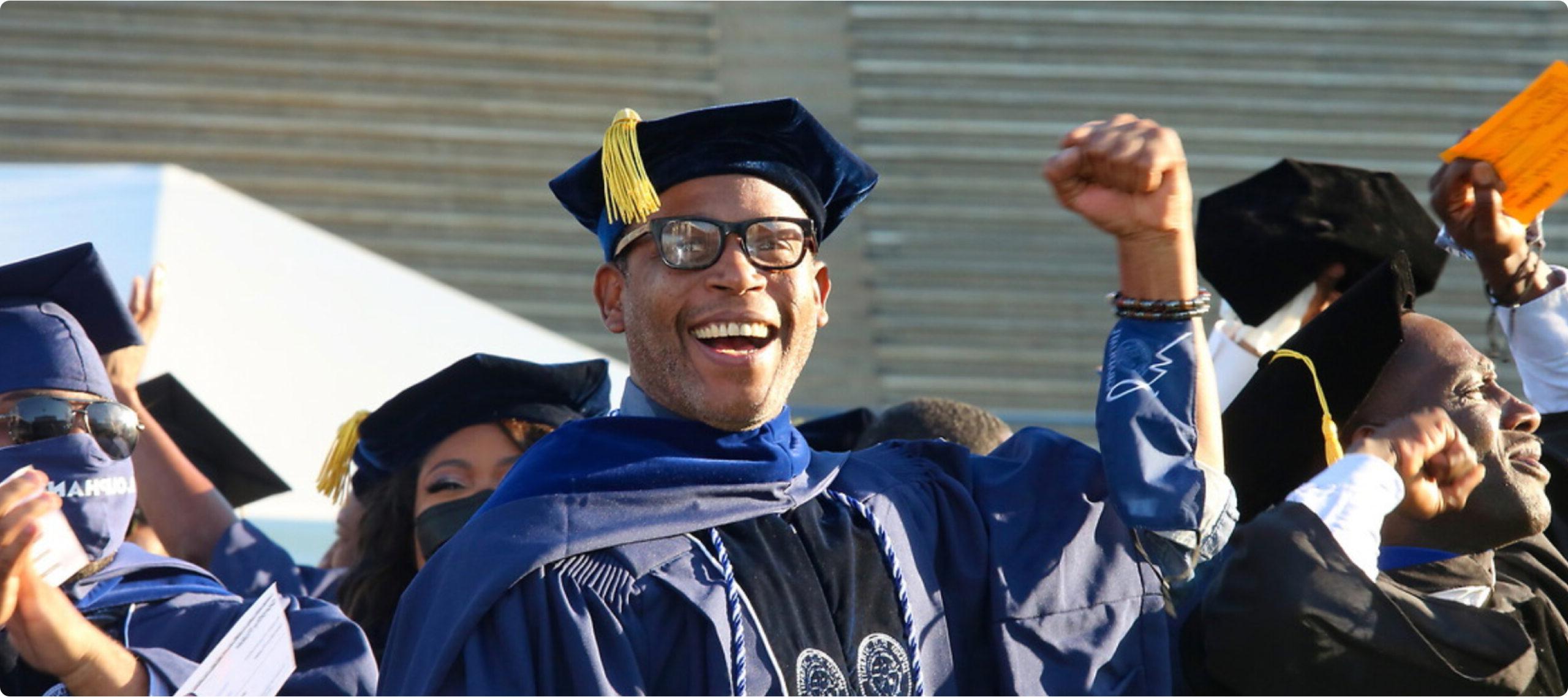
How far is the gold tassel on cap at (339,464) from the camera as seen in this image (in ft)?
15.3

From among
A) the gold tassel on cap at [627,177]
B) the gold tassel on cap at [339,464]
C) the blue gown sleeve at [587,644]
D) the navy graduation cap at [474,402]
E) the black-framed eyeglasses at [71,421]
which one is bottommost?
the gold tassel on cap at [339,464]

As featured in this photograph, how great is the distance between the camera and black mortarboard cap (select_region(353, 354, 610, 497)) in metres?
4.26

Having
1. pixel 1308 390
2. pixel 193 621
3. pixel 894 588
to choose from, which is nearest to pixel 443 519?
pixel 193 621

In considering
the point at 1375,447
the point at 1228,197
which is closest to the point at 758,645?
the point at 1375,447

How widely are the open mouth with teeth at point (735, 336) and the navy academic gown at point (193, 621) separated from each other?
100 centimetres

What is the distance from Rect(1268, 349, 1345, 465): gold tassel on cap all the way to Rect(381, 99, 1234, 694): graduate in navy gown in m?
0.47

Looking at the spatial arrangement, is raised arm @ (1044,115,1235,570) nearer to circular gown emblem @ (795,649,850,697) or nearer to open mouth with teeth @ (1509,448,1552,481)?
circular gown emblem @ (795,649,850,697)

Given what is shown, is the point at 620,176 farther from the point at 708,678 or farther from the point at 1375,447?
the point at 1375,447

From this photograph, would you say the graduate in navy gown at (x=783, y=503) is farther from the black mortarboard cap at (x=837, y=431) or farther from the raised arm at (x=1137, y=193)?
the black mortarboard cap at (x=837, y=431)

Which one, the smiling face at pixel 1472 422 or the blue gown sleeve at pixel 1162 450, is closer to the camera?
the blue gown sleeve at pixel 1162 450

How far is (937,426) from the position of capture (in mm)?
4215

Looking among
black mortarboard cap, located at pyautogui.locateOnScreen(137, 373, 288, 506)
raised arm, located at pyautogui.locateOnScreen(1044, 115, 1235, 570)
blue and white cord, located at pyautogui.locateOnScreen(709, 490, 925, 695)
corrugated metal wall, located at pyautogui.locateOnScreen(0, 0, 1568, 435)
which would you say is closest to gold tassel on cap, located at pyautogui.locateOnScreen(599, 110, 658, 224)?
blue and white cord, located at pyautogui.locateOnScreen(709, 490, 925, 695)

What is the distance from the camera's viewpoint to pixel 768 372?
8.89ft

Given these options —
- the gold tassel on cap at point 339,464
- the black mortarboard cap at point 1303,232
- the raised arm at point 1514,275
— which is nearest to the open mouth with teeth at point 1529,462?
the raised arm at point 1514,275
